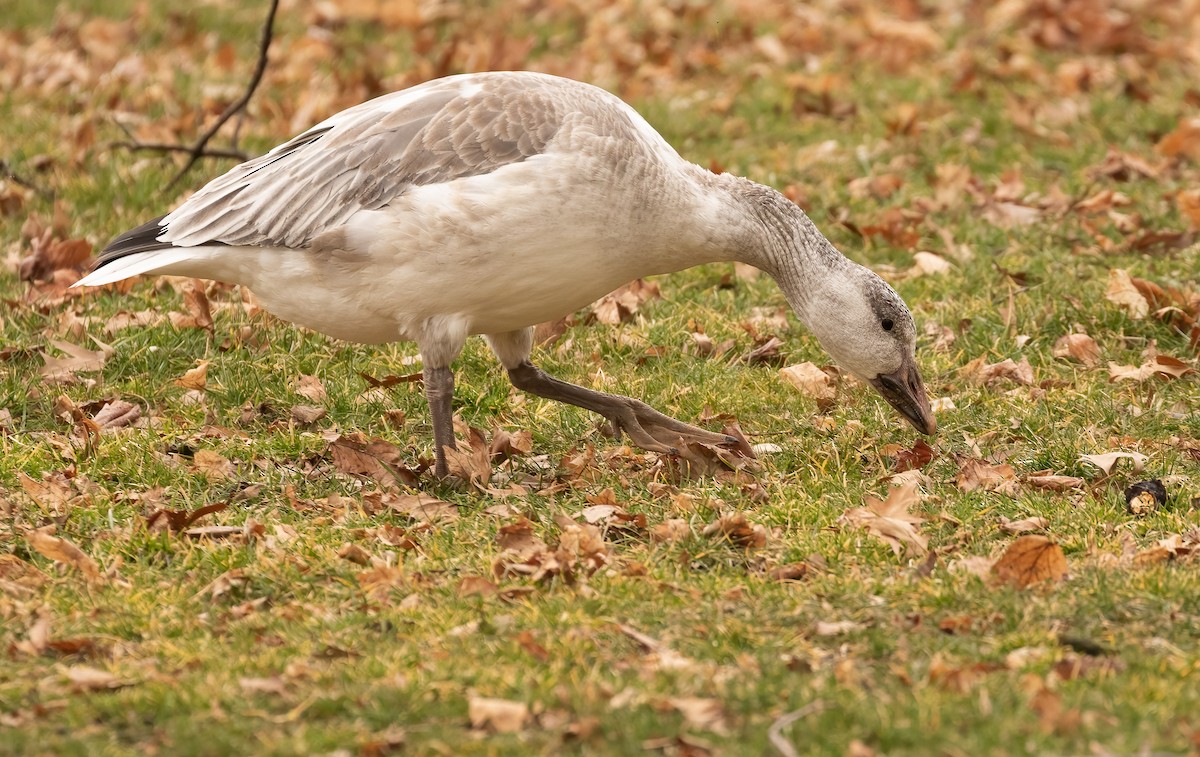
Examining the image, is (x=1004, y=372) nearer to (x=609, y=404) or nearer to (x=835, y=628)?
(x=609, y=404)

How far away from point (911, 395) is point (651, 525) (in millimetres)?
1312

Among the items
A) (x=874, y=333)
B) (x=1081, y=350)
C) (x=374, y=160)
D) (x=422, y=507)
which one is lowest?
(x=1081, y=350)

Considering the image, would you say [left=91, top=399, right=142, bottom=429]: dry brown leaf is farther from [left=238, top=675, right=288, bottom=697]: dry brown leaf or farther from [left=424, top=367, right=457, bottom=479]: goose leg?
[left=238, top=675, right=288, bottom=697]: dry brown leaf

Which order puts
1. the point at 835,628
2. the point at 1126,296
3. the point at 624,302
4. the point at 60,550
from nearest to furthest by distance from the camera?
the point at 835,628, the point at 60,550, the point at 1126,296, the point at 624,302

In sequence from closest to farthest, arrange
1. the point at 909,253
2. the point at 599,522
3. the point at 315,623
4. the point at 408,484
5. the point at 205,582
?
the point at 315,623 → the point at 205,582 → the point at 599,522 → the point at 408,484 → the point at 909,253

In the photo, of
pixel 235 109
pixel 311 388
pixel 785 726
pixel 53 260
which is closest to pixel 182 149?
pixel 235 109

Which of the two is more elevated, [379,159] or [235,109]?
[379,159]

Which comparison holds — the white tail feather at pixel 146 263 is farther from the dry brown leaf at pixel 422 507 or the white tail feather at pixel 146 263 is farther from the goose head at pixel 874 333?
the goose head at pixel 874 333

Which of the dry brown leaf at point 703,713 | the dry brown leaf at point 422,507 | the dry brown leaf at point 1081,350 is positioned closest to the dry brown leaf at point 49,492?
the dry brown leaf at point 422,507

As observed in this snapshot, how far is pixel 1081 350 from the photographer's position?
22.5ft

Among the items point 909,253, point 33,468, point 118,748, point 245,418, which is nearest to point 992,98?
point 909,253

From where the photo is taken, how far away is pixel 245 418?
6527 mm

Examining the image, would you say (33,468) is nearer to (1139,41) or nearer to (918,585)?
(918,585)

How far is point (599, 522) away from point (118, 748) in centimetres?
196
